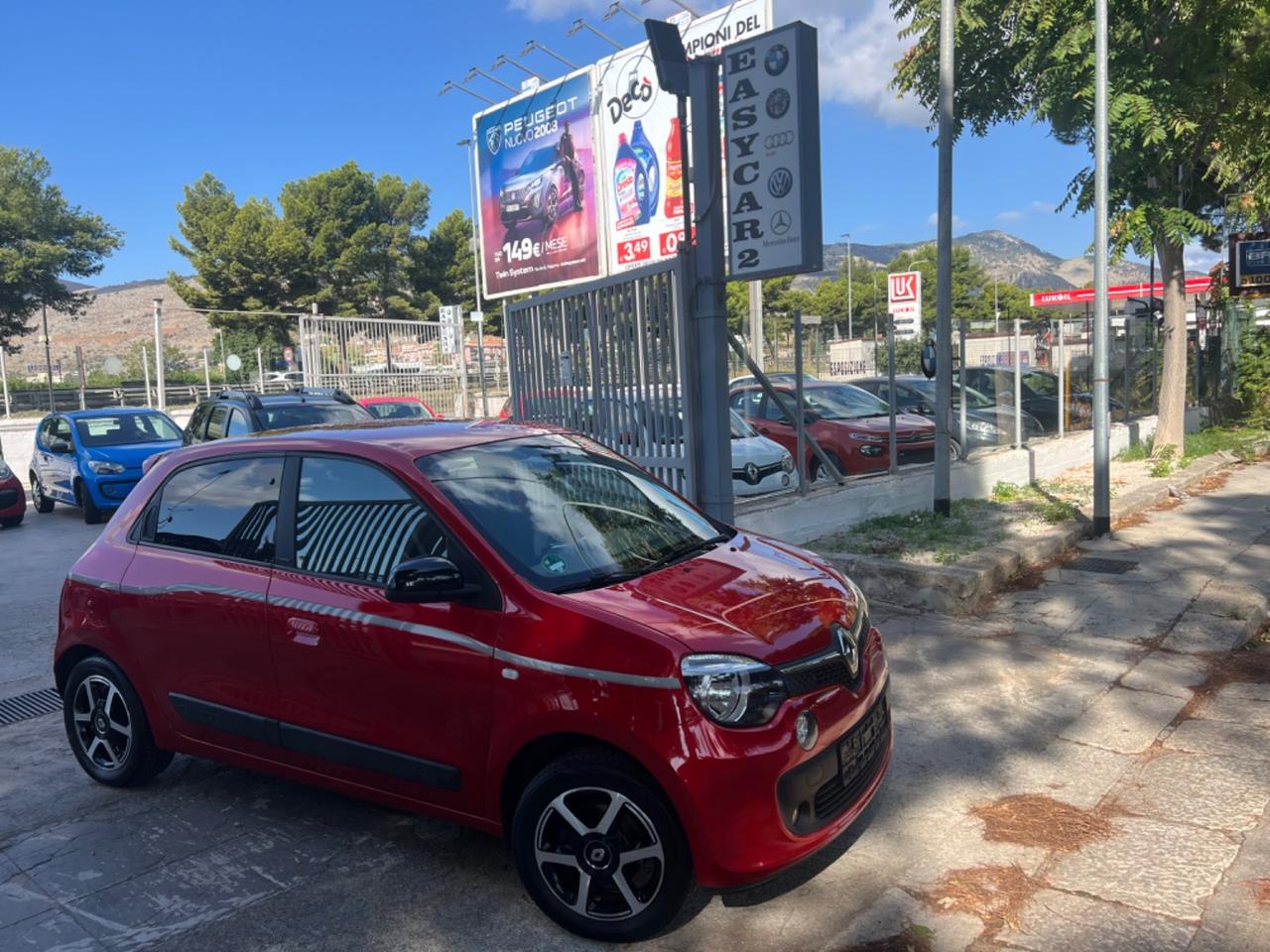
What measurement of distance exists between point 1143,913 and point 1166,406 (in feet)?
42.2

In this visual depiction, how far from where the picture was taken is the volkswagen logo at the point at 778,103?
6.98 metres

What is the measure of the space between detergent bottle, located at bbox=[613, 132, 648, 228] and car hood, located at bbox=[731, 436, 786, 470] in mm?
15722

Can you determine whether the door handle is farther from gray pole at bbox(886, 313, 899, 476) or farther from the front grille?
gray pole at bbox(886, 313, 899, 476)

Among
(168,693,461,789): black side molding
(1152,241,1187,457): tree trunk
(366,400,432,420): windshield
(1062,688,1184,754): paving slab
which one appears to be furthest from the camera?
(366,400,432,420): windshield

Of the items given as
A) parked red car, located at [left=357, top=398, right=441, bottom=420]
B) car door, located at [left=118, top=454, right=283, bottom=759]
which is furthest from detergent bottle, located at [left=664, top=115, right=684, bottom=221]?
car door, located at [left=118, top=454, right=283, bottom=759]

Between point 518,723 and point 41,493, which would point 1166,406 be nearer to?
point 518,723

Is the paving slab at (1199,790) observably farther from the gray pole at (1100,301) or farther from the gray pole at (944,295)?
the gray pole at (944,295)

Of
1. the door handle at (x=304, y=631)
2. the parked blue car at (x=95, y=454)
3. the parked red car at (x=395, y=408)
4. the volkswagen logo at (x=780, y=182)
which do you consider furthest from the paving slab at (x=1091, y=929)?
the parked red car at (x=395, y=408)

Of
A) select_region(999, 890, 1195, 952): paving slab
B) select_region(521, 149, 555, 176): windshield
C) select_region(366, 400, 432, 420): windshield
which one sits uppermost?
select_region(521, 149, 555, 176): windshield

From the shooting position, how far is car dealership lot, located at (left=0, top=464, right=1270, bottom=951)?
11.0ft

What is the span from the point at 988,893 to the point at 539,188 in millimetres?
26531

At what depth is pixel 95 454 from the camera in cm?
1384

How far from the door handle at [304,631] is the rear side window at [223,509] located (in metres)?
0.39

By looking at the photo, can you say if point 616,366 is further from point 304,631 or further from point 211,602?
point 304,631
